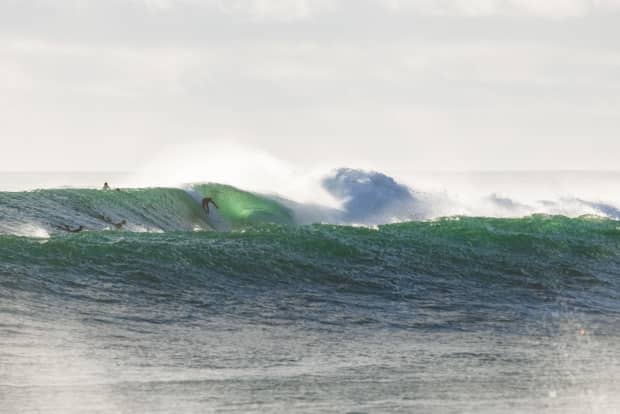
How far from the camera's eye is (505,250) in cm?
2186

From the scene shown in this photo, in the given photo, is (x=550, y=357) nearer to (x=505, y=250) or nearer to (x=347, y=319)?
(x=347, y=319)

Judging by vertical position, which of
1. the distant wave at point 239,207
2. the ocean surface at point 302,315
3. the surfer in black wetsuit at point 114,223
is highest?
the distant wave at point 239,207

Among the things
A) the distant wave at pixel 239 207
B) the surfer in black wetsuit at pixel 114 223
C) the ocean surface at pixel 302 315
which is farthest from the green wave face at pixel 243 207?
the surfer in black wetsuit at pixel 114 223

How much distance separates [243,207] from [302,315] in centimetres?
1879

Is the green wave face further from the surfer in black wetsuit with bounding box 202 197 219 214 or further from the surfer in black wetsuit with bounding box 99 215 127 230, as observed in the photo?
the surfer in black wetsuit with bounding box 99 215 127 230

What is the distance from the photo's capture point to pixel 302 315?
14883mm

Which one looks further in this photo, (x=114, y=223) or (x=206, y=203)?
(x=206, y=203)

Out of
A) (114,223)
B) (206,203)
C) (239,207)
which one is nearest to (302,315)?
(114,223)

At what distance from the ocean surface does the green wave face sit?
4.81 m

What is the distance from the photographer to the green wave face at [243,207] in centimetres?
3216

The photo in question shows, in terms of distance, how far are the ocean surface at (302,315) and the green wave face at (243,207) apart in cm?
481

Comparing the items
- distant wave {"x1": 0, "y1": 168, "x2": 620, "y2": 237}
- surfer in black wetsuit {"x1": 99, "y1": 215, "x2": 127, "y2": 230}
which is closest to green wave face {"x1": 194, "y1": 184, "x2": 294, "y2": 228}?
distant wave {"x1": 0, "y1": 168, "x2": 620, "y2": 237}

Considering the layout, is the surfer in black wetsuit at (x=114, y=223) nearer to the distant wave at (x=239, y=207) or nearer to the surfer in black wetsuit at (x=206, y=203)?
the distant wave at (x=239, y=207)

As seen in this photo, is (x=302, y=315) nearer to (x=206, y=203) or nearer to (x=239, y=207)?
(x=206, y=203)
